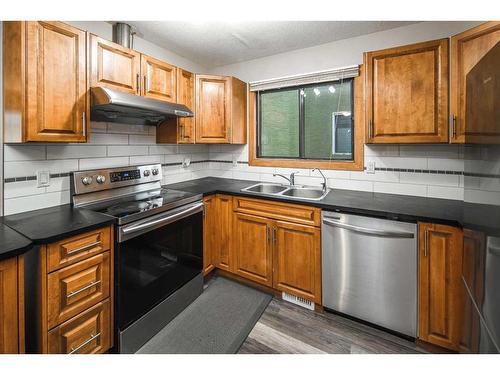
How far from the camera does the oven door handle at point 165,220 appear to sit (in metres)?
1.65

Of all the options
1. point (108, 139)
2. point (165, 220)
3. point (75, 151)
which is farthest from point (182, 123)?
point (165, 220)

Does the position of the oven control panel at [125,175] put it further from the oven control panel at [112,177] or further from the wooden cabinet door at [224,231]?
the wooden cabinet door at [224,231]

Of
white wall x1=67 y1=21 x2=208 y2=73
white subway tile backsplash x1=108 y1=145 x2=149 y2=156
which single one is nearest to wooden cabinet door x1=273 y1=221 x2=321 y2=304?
white subway tile backsplash x1=108 y1=145 x2=149 y2=156

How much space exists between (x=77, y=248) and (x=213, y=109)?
1.86m

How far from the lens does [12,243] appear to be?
1.19m

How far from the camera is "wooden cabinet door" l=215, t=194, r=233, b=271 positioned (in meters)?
2.50

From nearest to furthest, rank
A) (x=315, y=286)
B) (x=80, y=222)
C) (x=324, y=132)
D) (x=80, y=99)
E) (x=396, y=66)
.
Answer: (x=80, y=222) < (x=80, y=99) < (x=396, y=66) < (x=315, y=286) < (x=324, y=132)

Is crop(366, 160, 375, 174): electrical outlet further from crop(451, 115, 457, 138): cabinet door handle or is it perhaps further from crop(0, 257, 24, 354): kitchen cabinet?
crop(0, 257, 24, 354): kitchen cabinet

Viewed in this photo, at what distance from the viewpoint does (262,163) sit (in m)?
3.02

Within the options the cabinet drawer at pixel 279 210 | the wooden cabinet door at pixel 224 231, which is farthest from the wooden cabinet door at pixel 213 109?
the cabinet drawer at pixel 279 210

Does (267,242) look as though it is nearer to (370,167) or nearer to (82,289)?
(370,167)

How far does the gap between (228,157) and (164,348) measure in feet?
6.98

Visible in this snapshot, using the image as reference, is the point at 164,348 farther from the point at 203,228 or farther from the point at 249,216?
the point at 249,216

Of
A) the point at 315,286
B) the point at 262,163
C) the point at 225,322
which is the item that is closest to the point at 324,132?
the point at 262,163
